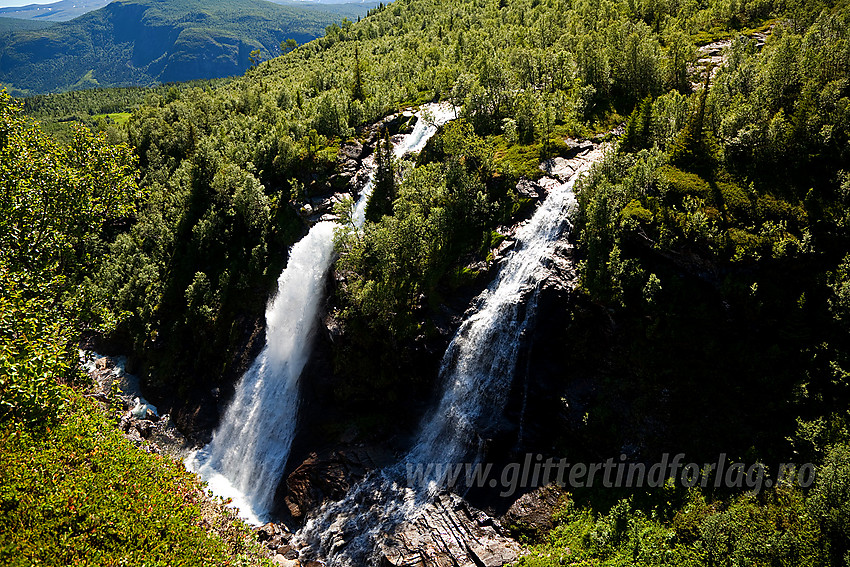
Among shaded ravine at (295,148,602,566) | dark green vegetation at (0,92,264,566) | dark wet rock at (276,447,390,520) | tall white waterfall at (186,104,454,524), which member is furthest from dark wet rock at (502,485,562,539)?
tall white waterfall at (186,104,454,524)

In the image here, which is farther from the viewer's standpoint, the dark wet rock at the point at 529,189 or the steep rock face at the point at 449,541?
the dark wet rock at the point at 529,189

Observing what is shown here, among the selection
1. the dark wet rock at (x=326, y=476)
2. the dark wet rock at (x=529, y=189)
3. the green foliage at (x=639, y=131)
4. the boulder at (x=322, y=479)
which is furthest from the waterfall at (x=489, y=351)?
the green foliage at (x=639, y=131)

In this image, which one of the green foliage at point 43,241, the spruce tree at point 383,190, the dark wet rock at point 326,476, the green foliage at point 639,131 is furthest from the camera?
the spruce tree at point 383,190

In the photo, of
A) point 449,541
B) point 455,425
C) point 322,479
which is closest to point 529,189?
point 455,425

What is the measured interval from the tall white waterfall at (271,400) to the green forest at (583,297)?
10.7 ft

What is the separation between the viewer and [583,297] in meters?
33.0

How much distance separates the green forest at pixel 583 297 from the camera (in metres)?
21.5

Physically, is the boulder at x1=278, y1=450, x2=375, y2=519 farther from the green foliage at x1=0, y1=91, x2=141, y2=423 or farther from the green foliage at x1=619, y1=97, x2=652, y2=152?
the green foliage at x1=619, y1=97, x2=652, y2=152

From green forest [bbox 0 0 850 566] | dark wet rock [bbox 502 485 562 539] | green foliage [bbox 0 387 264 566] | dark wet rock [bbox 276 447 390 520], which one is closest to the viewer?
green foliage [bbox 0 387 264 566]

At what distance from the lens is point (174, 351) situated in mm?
53469

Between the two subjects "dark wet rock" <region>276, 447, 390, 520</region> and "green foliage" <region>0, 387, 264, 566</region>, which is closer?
"green foliage" <region>0, 387, 264, 566</region>

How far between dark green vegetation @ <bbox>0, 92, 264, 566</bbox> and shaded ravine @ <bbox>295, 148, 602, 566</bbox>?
7940 mm

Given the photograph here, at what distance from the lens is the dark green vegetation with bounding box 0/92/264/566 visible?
57.6ft

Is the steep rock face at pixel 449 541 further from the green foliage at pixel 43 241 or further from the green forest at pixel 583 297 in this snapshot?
the green foliage at pixel 43 241
